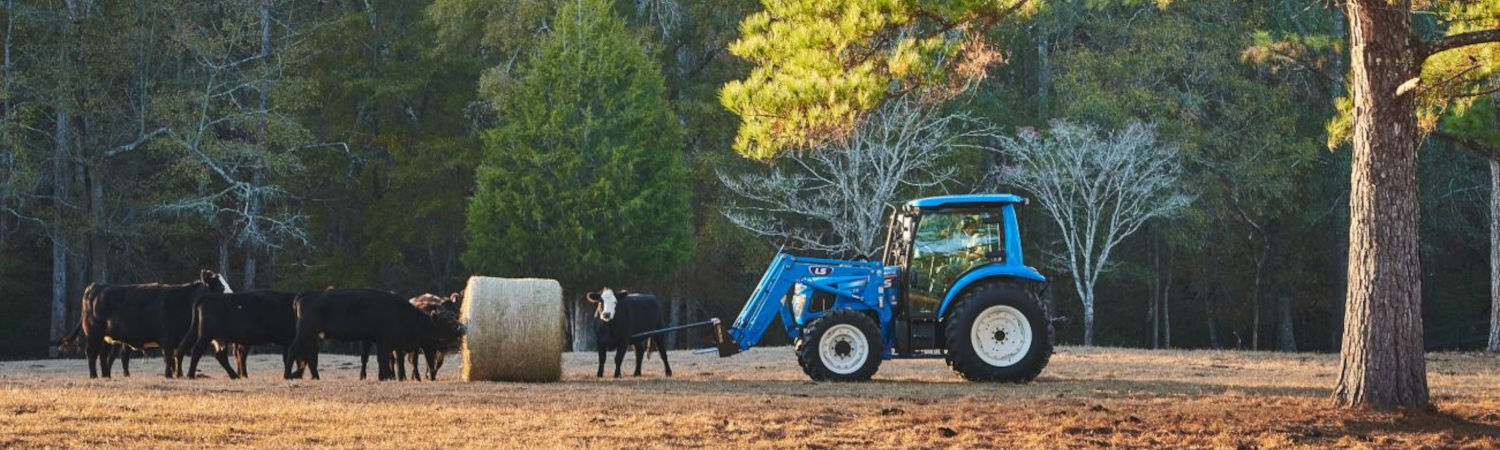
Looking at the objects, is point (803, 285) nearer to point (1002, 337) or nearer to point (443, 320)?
point (1002, 337)

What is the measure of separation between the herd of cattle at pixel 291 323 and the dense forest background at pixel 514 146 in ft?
45.6

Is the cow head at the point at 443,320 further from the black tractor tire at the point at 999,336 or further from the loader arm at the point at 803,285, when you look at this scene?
the black tractor tire at the point at 999,336

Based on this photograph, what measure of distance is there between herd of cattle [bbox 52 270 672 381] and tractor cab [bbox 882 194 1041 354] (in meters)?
3.69

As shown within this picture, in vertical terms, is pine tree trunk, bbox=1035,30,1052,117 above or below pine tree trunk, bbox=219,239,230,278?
above

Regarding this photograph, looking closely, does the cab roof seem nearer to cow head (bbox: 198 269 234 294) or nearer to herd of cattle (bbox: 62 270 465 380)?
herd of cattle (bbox: 62 270 465 380)

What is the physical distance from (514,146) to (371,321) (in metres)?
18.8

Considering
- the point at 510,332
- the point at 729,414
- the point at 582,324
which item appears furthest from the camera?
the point at 582,324

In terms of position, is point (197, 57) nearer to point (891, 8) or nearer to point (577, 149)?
point (577, 149)

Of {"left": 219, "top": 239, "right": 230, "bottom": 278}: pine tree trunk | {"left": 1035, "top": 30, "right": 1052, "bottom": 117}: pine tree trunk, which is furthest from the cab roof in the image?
{"left": 1035, "top": 30, "right": 1052, "bottom": 117}: pine tree trunk

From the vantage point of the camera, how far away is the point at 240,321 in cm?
2333

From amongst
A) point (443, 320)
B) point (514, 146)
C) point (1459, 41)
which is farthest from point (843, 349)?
point (514, 146)

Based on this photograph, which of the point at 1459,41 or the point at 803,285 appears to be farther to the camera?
the point at 803,285

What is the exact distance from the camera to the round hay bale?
66.7 feet

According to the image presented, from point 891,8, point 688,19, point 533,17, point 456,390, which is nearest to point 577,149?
point 533,17
